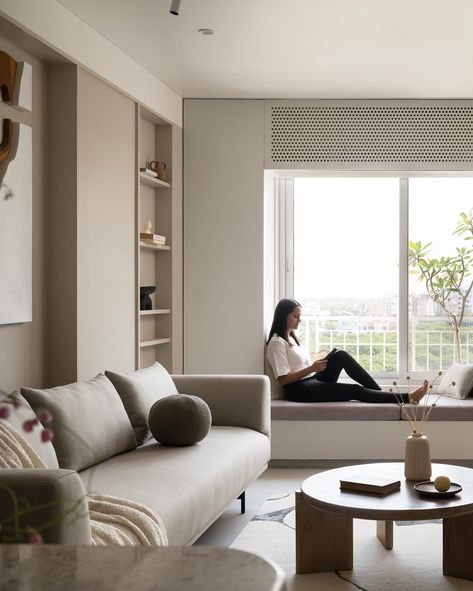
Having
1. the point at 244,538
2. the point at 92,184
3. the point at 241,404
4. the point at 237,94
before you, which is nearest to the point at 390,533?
the point at 244,538

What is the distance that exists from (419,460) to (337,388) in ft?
7.11

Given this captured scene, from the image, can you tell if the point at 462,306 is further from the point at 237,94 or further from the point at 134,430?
the point at 134,430

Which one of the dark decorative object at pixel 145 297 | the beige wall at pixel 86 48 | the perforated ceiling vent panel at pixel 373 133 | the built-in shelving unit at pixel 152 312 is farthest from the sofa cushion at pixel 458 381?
the beige wall at pixel 86 48

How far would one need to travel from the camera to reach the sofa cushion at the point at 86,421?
306 centimetres

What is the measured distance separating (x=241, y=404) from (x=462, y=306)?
2.49 m

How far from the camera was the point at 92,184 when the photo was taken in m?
4.39

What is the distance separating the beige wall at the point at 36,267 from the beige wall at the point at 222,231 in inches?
74.2

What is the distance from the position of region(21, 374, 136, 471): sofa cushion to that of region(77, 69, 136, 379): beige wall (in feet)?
2.30

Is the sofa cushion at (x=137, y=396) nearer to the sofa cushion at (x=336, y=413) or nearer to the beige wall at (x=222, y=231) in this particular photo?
the sofa cushion at (x=336, y=413)

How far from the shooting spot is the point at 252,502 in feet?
14.5

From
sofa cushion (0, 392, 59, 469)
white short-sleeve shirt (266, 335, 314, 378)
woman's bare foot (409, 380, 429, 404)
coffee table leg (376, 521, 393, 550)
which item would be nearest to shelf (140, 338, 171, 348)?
white short-sleeve shirt (266, 335, 314, 378)

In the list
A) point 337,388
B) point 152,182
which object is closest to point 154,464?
point 337,388

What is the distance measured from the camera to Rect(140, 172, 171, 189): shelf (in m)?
5.24

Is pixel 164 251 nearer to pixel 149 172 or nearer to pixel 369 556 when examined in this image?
pixel 149 172
